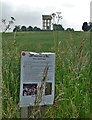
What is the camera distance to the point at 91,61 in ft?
12.5

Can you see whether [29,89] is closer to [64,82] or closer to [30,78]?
[30,78]

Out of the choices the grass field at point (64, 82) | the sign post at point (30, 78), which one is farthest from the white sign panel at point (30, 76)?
the grass field at point (64, 82)

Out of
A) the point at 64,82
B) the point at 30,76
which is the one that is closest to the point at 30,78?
the point at 30,76

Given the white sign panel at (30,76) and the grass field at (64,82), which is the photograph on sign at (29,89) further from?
the grass field at (64,82)

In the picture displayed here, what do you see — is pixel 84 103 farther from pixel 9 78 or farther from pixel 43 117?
pixel 9 78

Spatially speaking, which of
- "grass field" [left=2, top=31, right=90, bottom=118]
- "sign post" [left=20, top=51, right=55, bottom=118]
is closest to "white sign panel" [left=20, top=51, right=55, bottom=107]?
"sign post" [left=20, top=51, right=55, bottom=118]

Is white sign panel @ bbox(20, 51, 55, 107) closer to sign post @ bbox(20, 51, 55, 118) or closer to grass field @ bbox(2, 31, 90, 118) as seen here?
sign post @ bbox(20, 51, 55, 118)

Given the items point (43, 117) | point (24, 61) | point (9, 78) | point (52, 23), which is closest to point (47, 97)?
point (43, 117)

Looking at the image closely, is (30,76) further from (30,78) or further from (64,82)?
(64,82)

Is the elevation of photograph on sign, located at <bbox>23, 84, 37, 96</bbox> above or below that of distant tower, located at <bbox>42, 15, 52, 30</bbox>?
below

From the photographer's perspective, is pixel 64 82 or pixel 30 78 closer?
pixel 30 78

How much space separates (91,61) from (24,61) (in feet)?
4.46

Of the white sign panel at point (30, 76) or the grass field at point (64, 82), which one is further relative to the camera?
the grass field at point (64, 82)

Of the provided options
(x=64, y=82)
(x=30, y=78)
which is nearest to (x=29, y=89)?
(x=30, y=78)
